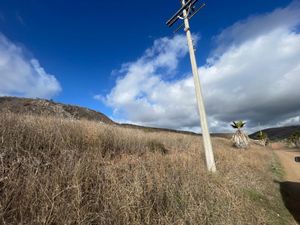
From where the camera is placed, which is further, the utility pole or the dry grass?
the utility pole

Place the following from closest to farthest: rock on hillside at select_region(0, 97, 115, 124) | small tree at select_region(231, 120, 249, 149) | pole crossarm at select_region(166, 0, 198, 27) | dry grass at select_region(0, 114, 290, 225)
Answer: dry grass at select_region(0, 114, 290, 225)
rock on hillside at select_region(0, 97, 115, 124)
pole crossarm at select_region(166, 0, 198, 27)
small tree at select_region(231, 120, 249, 149)

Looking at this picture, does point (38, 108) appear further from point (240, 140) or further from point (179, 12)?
point (240, 140)

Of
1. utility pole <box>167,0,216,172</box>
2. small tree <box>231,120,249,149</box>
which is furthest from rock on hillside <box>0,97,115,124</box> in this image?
small tree <box>231,120,249,149</box>

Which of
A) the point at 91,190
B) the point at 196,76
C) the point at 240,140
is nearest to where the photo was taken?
the point at 91,190

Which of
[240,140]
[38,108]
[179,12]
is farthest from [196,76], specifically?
[240,140]

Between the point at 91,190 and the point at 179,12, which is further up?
the point at 179,12

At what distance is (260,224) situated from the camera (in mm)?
4805

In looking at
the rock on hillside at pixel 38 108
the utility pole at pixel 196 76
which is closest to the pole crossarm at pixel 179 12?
the utility pole at pixel 196 76

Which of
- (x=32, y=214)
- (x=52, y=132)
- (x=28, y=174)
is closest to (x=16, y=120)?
(x=52, y=132)

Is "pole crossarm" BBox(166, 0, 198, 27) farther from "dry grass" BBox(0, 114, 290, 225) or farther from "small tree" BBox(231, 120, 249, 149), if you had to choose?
"small tree" BBox(231, 120, 249, 149)

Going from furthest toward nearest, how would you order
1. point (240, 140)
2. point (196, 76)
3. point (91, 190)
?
1. point (240, 140)
2. point (196, 76)
3. point (91, 190)

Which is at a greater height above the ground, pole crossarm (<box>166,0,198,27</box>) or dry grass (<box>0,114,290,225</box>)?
pole crossarm (<box>166,0,198,27</box>)

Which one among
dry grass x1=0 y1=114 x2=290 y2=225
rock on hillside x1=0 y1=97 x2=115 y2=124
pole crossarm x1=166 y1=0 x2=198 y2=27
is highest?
pole crossarm x1=166 y1=0 x2=198 y2=27

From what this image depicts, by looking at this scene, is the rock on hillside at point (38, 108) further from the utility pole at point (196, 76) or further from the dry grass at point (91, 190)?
the utility pole at point (196, 76)
